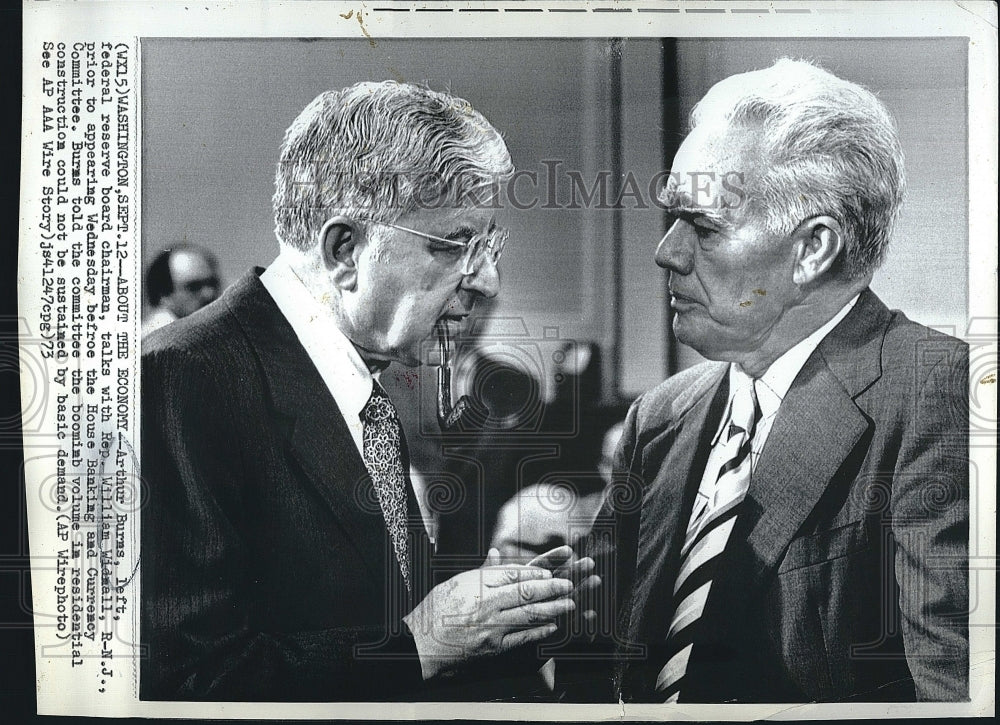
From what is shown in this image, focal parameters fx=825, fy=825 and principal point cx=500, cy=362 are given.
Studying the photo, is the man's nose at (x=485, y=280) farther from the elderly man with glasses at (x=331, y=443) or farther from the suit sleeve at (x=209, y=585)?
the suit sleeve at (x=209, y=585)

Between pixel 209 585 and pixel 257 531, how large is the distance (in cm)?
14

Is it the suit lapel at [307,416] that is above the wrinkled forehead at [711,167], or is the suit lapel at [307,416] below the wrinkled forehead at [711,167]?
below

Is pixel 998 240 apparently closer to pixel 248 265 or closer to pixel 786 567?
pixel 786 567

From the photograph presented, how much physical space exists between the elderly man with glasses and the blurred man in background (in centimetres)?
3

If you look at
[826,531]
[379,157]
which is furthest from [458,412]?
[826,531]

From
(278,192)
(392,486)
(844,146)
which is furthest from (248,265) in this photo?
(844,146)

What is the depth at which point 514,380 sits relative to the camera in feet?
5.15

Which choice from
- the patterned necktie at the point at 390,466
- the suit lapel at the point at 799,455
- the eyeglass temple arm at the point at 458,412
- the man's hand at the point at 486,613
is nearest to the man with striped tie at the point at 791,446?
the suit lapel at the point at 799,455

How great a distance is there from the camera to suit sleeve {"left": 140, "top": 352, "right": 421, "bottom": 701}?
1550mm

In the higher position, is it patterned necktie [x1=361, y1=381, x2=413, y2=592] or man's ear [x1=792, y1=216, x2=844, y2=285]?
man's ear [x1=792, y1=216, x2=844, y2=285]

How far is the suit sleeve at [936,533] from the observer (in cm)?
156

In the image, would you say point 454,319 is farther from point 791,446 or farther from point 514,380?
point 791,446

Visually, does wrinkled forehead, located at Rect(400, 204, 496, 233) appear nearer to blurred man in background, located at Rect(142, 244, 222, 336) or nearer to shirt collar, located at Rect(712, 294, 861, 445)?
blurred man in background, located at Rect(142, 244, 222, 336)

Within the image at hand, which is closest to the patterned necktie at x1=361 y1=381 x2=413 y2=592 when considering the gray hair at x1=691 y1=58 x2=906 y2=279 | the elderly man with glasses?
the elderly man with glasses
